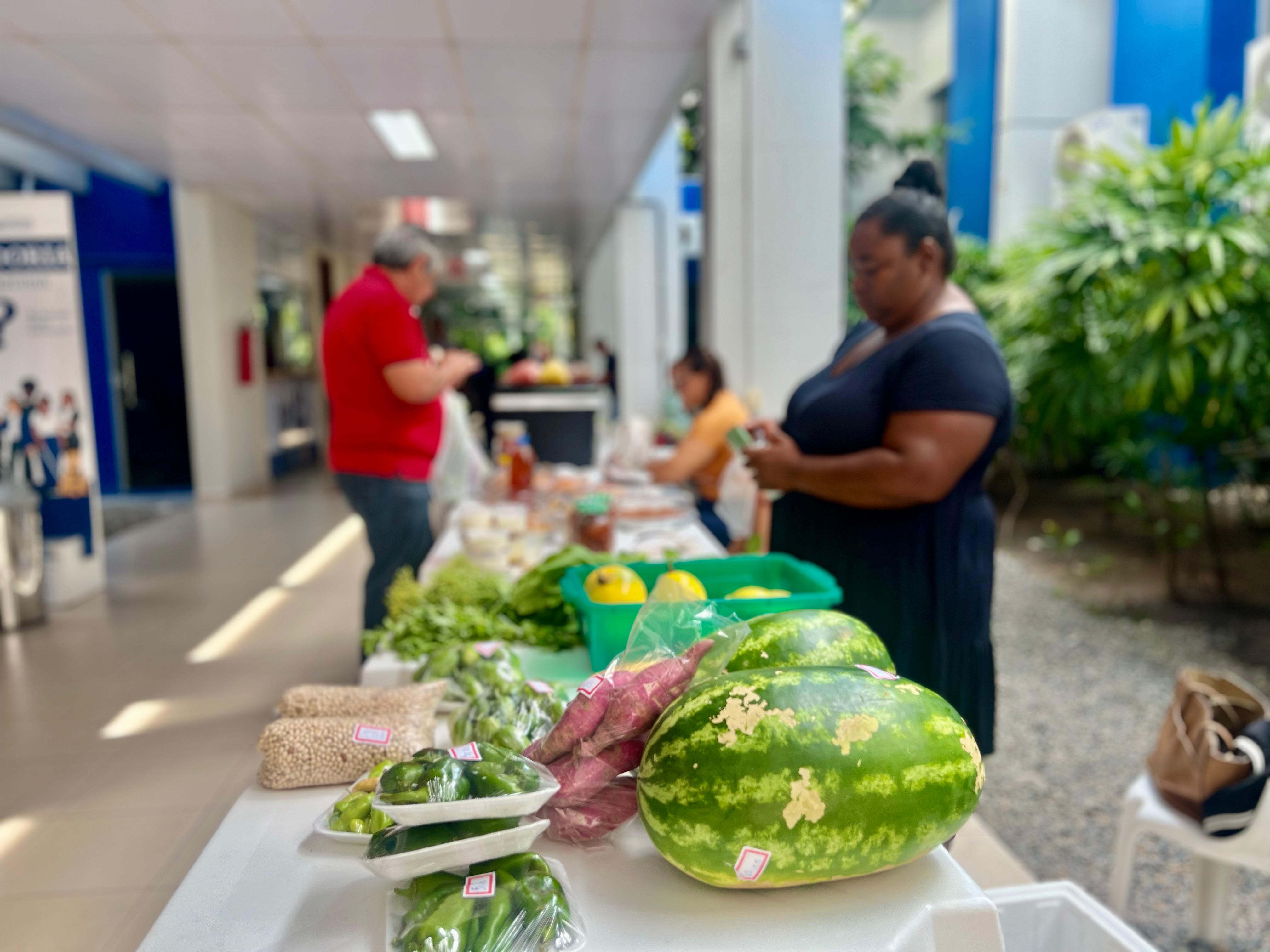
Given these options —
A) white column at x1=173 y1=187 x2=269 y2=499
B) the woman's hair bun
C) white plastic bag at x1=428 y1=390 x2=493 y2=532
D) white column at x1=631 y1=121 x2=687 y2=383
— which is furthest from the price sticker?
white column at x1=173 y1=187 x2=269 y2=499

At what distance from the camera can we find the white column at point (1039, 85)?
8961 millimetres

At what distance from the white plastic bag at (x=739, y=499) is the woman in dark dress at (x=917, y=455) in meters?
1.06

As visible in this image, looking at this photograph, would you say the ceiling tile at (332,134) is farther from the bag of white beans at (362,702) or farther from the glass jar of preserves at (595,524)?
the bag of white beans at (362,702)

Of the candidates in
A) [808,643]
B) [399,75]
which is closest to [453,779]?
[808,643]

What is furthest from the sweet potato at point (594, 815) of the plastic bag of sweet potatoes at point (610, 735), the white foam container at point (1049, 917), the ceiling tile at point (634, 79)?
the ceiling tile at point (634, 79)

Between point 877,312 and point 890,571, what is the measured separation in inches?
19.7

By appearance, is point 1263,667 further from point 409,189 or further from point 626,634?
point 409,189

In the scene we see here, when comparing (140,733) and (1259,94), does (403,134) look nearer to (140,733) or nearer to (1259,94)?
(140,733)

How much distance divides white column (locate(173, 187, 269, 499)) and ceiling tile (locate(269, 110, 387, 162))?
2.03 metres

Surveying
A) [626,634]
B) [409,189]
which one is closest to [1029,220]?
[626,634]

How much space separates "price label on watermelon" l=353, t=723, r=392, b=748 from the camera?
3.51ft

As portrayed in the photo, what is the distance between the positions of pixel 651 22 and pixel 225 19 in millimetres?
2040

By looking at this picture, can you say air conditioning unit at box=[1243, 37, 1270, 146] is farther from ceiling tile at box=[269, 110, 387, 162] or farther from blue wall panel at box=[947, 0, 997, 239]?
ceiling tile at box=[269, 110, 387, 162]

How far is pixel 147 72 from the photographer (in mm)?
5129
